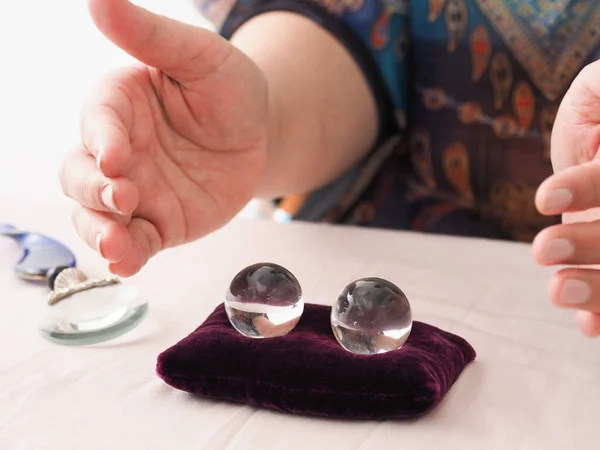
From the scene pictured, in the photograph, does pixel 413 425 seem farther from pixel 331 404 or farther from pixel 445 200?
pixel 445 200

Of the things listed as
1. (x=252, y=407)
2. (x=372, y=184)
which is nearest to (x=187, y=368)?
(x=252, y=407)

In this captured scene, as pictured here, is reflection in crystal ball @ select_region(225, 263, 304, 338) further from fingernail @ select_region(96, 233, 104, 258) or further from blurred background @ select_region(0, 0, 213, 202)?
Result: blurred background @ select_region(0, 0, 213, 202)

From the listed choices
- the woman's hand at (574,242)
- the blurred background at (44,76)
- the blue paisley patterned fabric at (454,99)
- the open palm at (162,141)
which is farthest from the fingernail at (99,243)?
the blurred background at (44,76)

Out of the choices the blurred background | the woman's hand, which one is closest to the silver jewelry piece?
the woman's hand

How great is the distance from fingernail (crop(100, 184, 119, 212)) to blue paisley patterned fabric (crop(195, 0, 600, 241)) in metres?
0.39

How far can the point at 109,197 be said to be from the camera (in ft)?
1.50

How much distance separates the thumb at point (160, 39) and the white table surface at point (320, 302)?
0.52ft

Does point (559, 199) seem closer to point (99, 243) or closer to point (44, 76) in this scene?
point (99, 243)

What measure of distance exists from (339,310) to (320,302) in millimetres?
130

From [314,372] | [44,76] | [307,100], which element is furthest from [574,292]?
[44,76]

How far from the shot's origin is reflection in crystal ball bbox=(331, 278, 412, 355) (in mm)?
409

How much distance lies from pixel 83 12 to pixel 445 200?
0.75 m

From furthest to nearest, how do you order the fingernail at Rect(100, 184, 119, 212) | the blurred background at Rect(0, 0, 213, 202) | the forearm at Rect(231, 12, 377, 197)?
1. the blurred background at Rect(0, 0, 213, 202)
2. the forearm at Rect(231, 12, 377, 197)
3. the fingernail at Rect(100, 184, 119, 212)

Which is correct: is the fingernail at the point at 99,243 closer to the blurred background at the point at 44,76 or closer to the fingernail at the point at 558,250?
the fingernail at the point at 558,250
